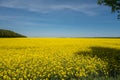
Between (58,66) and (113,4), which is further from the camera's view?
(113,4)

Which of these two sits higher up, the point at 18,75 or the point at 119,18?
the point at 119,18

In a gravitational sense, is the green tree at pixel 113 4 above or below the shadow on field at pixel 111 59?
above

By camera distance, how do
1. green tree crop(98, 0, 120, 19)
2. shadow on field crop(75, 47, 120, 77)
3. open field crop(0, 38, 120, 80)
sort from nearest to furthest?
1. open field crop(0, 38, 120, 80)
2. shadow on field crop(75, 47, 120, 77)
3. green tree crop(98, 0, 120, 19)

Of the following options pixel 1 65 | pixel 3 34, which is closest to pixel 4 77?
pixel 1 65

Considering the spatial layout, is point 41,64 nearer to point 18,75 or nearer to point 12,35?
point 18,75

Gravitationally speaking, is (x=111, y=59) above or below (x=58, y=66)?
below

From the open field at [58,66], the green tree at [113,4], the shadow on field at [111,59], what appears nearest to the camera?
the open field at [58,66]

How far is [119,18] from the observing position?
24031 mm

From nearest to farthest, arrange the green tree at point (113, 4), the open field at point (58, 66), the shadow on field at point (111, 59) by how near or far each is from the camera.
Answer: the open field at point (58, 66) → the shadow on field at point (111, 59) → the green tree at point (113, 4)

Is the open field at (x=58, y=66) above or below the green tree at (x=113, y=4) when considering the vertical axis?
below

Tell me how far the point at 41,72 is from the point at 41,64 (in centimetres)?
233

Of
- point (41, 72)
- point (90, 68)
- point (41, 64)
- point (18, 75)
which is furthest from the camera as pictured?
point (41, 64)

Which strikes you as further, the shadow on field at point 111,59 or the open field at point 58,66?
the shadow on field at point 111,59

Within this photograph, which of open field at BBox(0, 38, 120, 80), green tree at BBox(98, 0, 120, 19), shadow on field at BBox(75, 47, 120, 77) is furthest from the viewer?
green tree at BBox(98, 0, 120, 19)
